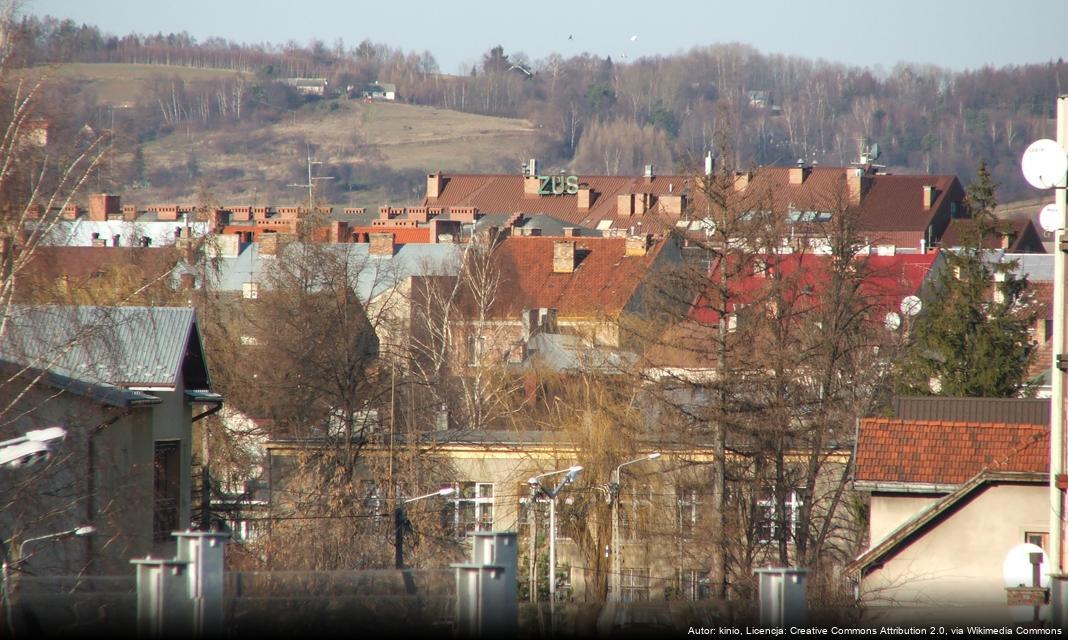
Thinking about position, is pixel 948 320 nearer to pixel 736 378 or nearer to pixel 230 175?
pixel 736 378

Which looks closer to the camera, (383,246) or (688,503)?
(688,503)

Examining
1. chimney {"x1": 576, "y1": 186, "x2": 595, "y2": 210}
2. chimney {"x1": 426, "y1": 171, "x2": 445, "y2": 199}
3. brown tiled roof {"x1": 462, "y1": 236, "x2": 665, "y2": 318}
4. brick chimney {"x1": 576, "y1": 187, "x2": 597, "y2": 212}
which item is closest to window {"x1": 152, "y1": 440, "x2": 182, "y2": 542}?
brown tiled roof {"x1": 462, "y1": 236, "x2": 665, "y2": 318}

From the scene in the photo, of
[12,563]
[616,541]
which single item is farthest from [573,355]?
[12,563]

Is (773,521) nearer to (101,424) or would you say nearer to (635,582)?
(635,582)

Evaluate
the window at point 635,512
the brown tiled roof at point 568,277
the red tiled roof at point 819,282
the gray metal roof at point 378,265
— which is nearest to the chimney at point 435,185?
the gray metal roof at point 378,265

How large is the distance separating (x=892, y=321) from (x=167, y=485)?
23415 mm

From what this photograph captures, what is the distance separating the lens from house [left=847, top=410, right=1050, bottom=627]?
20.2 m

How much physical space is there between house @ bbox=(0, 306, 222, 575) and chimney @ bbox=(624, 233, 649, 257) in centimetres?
4006

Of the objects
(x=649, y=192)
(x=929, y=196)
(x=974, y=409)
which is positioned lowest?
(x=974, y=409)

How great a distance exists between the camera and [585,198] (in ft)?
351

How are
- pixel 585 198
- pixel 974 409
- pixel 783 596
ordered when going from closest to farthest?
Result: pixel 783 596
pixel 974 409
pixel 585 198

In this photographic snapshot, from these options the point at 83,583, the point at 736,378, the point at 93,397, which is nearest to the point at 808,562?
the point at 736,378

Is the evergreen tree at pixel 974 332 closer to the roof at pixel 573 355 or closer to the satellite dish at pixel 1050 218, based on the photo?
the roof at pixel 573 355

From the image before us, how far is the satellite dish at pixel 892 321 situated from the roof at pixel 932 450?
17.7 m
